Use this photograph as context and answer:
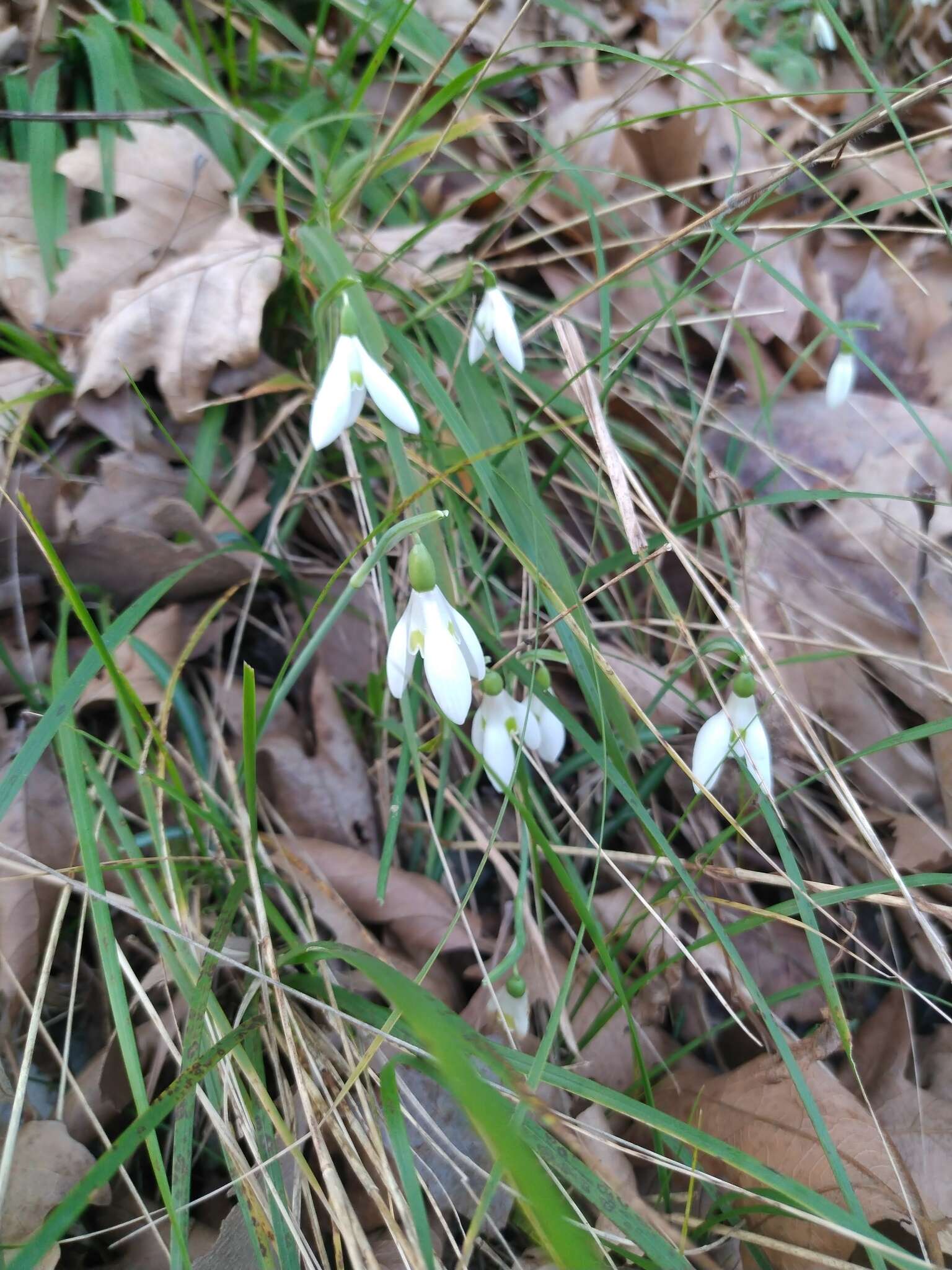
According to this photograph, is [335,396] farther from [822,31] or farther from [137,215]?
[822,31]

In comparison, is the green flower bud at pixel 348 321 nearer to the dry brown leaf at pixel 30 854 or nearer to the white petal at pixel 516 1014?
the dry brown leaf at pixel 30 854

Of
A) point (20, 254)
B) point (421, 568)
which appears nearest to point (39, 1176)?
point (421, 568)

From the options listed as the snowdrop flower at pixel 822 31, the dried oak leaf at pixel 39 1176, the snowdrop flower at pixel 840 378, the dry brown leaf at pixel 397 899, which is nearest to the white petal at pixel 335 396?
the dry brown leaf at pixel 397 899

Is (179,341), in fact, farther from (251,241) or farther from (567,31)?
(567,31)

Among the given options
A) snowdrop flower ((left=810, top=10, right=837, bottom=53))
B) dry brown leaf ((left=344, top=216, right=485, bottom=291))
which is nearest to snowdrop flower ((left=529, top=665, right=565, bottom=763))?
dry brown leaf ((left=344, top=216, right=485, bottom=291))

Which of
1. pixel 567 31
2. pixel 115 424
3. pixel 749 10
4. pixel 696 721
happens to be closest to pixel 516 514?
pixel 696 721

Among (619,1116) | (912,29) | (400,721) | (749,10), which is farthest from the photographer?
(912,29)

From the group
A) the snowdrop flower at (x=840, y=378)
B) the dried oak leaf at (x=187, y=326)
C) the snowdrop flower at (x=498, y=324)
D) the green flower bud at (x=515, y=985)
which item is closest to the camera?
the green flower bud at (x=515, y=985)
